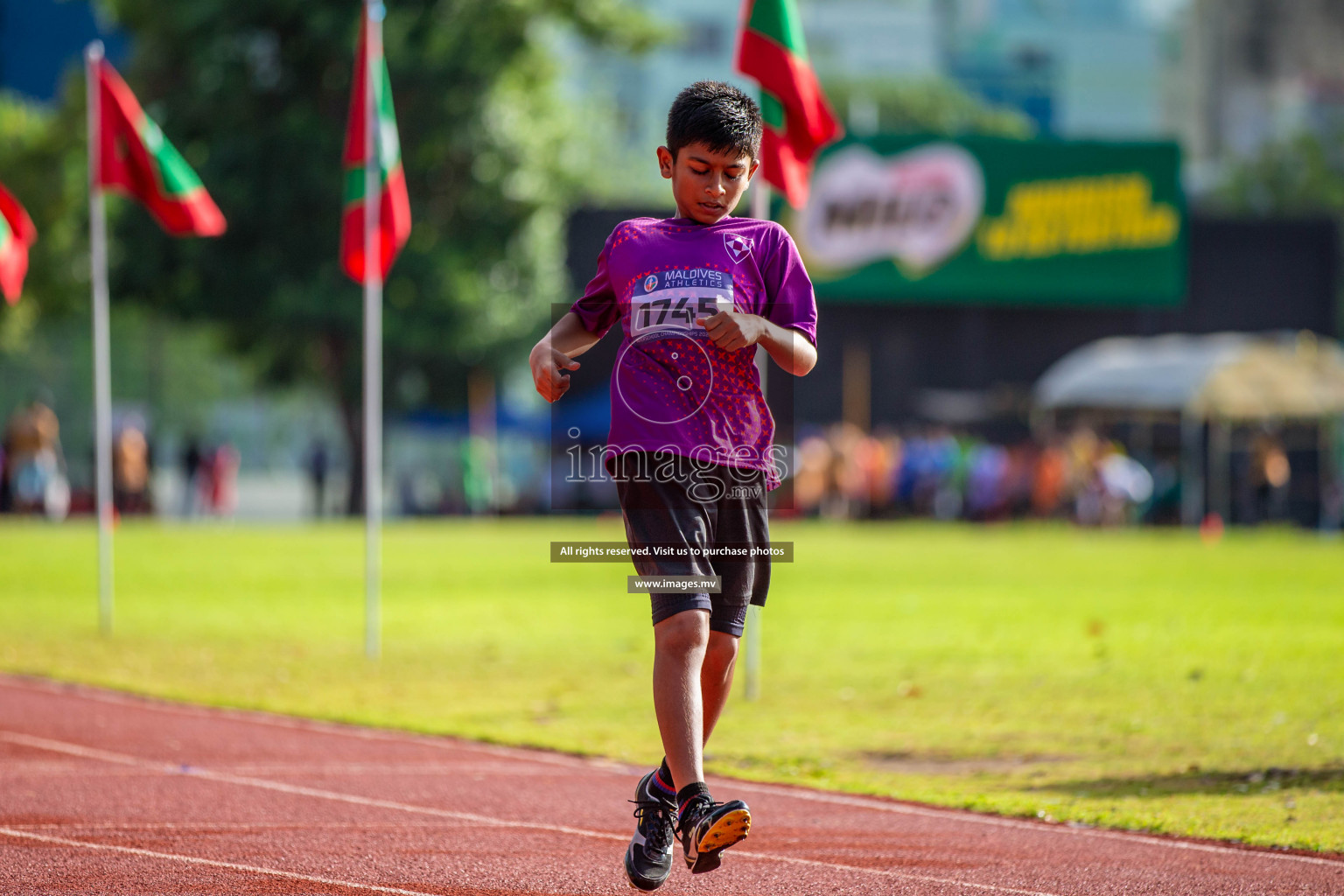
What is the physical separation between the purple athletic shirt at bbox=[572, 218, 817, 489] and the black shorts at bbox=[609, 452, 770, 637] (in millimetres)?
44

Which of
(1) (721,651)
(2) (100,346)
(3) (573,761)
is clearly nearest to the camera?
(1) (721,651)

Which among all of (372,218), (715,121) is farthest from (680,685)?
(372,218)

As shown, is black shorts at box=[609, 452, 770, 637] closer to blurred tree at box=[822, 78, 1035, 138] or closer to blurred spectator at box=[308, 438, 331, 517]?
blurred spectator at box=[308, 438, 331, 517]

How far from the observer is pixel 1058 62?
100000mm

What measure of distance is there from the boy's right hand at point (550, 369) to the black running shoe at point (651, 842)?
1128 millimetres

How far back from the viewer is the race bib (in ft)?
15.9

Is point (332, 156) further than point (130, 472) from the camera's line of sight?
Yes

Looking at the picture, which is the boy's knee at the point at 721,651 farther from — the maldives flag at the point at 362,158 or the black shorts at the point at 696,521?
the maldives flag at the point at 362,158

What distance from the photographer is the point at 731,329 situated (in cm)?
468

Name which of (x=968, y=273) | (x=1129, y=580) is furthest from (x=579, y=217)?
(x=1129, y=580)

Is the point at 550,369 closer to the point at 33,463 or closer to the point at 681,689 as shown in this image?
the point at 681,689

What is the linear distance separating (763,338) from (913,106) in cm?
7754

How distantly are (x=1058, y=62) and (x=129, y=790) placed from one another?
325 feet

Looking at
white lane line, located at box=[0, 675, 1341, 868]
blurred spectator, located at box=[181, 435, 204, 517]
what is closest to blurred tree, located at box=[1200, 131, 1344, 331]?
blurred spectator, located at box=[181, 435, 204, 517]
